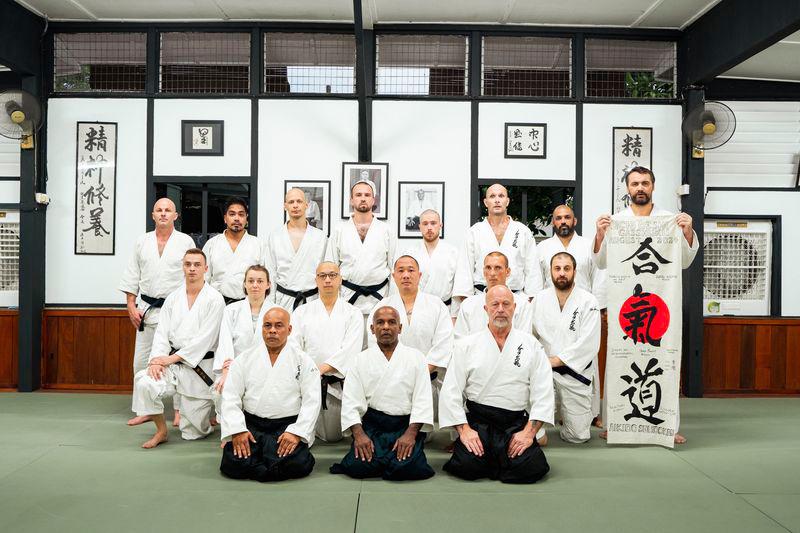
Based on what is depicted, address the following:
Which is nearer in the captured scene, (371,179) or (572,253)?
(572,253)

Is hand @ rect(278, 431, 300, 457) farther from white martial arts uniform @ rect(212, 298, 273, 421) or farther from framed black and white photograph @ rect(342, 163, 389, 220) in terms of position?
framed black and white photograph @ rect(342, 163, 389, 220)

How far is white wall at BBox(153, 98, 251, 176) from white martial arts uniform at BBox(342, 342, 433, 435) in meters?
3.00

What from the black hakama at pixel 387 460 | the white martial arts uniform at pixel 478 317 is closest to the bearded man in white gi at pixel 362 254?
the white martial arts uniform at pixel 478 317

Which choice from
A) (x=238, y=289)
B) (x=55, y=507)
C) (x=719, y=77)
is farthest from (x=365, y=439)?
(x=719, y=77)

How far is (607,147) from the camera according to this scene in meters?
6.07

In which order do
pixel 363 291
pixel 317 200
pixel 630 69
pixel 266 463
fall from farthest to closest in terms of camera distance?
1. pixel 630 69
2. pixel 317 200
3. pixel 363 291
4. pixel 266 463

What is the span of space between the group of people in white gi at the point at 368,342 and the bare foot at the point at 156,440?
0.04 feet

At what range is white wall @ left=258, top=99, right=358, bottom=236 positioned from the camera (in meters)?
6.00

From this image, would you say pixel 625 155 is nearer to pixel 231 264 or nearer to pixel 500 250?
pixel 500 250

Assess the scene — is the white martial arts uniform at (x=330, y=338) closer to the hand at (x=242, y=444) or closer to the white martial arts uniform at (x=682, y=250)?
the hand at (x=242, y=444)

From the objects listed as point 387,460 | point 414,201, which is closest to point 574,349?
point 387,460

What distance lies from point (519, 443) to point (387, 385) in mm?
813

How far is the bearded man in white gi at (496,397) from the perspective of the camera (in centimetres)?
347

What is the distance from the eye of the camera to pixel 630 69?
620 centimetres
